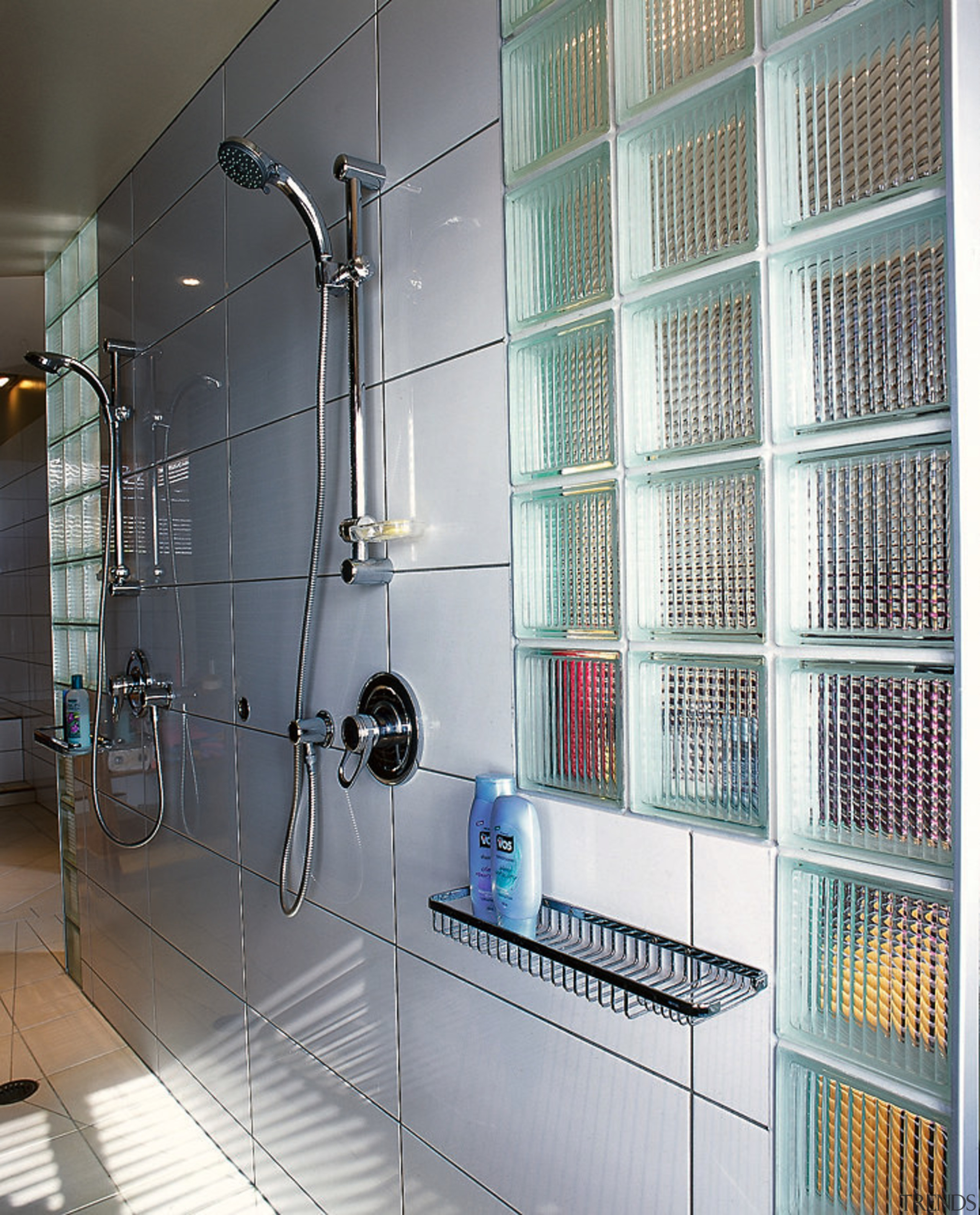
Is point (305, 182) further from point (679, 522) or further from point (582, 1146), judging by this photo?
point (582, 1146)

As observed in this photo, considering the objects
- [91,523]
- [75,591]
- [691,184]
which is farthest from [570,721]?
[75,591]

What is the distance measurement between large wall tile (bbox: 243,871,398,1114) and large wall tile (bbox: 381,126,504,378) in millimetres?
A: 990

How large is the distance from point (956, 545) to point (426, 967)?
104 centimetres

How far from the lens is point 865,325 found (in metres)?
0.86

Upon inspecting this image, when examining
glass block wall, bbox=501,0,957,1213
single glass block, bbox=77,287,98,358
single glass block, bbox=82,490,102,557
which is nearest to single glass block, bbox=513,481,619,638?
glass block wall, bbox=501,0,957,1213

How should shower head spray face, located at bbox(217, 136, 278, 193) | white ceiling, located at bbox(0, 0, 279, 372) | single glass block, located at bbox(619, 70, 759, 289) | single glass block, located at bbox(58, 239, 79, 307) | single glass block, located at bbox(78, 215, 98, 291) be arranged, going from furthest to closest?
single glass block, located at bbox(58, 239, 79, 307), single glass block, located at bbox(78, 215, 98, 291), white ceiling, located at bbox(0, 0, 279, 372), shower head spray face, located at bbox(217, 136, 278, 193), single glass block, located at bbox(619, 70, 759, 289)

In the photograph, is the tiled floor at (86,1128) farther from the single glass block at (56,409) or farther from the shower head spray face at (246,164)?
the shower head spray face at (246,164)

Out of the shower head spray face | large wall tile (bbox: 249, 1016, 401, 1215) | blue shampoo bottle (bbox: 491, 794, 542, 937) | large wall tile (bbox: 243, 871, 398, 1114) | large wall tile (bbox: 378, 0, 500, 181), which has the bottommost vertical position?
large wall tile (bbox: 249, 1016, 401, 1215)

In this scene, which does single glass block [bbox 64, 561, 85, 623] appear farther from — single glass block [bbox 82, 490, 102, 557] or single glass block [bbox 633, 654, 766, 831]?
single glass block [bbox 633, 654, 766, 831]

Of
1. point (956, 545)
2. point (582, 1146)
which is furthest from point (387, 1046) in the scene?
point (956, 545)

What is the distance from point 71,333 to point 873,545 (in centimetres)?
278

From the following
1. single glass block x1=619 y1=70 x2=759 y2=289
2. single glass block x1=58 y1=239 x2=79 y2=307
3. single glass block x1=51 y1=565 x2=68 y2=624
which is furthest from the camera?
single glass block x1=51 y1=565 x2=68 y2=624

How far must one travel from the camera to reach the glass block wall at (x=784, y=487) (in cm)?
82

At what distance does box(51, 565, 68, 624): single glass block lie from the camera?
9.88ft
